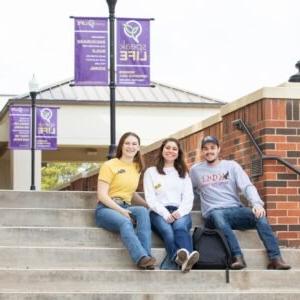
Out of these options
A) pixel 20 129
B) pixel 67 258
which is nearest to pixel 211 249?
pixel 67 258

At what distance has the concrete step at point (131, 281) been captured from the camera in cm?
768

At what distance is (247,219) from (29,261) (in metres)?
2.30

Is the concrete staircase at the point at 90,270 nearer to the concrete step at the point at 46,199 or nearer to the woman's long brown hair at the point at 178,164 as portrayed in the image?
the concrete step at the point at 46,199

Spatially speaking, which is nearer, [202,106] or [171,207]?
[171,207]

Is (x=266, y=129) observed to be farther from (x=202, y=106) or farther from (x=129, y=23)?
(x=202, y=106)

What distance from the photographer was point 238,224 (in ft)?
28.7

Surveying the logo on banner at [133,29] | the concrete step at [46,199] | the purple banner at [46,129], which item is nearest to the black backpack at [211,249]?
the concrete step at [46,199]

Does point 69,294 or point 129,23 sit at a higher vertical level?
point 129,23

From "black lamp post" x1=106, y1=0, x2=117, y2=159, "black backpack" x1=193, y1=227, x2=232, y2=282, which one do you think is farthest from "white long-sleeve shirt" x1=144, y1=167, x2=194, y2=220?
"black lamp post" x1=106, y1=0, x2=117, y2=159

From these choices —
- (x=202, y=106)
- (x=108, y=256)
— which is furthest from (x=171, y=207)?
(x=202, y=106)

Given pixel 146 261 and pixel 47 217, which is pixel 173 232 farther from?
pixel 47 217

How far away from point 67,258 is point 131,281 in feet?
2.54

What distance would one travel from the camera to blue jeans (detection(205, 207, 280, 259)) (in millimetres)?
8258

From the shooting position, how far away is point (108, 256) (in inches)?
324
